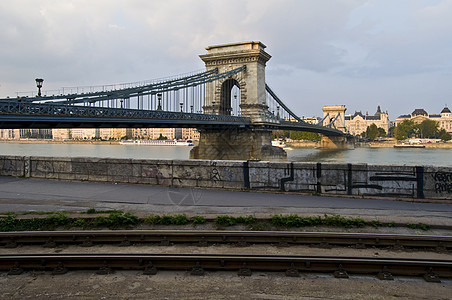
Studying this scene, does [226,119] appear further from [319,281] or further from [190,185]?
[319,281]

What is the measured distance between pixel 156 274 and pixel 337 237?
3167mm

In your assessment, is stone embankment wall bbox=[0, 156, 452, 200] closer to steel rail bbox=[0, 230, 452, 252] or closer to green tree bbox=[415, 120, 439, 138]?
steel rail bbox=[0, 230, 452, 252]

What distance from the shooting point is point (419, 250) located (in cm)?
592

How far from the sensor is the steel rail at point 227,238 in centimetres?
604

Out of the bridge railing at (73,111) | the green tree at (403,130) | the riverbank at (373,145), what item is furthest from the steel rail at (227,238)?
the green tree at (403,130)

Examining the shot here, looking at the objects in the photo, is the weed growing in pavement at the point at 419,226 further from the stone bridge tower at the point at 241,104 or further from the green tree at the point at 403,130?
the green tree at the point at 403,130

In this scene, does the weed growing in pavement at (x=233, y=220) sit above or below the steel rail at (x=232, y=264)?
above

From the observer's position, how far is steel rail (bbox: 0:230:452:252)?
604 cm

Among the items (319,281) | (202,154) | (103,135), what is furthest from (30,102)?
(103,135)

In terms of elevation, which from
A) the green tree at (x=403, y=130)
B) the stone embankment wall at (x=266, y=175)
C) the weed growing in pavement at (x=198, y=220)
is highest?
the green tree at (x=403, y=130)

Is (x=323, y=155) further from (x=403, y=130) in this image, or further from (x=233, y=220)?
(x=403, y=130)

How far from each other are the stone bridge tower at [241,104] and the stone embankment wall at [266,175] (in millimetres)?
30495

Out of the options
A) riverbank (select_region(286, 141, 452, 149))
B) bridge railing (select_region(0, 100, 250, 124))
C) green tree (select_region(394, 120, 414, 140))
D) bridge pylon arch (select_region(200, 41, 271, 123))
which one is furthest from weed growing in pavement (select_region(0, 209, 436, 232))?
green tree (select_region(394, 120, 414, 140))

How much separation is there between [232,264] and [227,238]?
110cm
